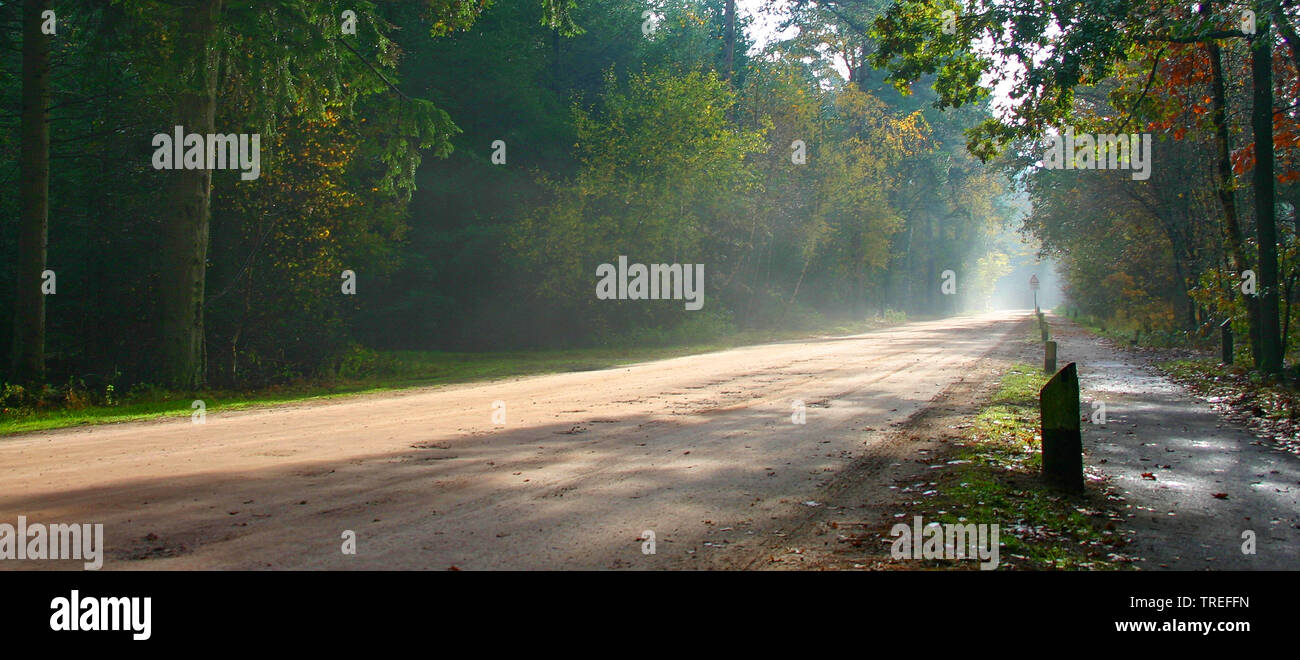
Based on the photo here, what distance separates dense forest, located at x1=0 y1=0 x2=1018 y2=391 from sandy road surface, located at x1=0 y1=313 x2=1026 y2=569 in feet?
23.4

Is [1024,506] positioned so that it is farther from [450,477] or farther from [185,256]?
[185,256]

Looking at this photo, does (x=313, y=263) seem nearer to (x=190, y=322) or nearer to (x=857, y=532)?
(x=190, y=322)

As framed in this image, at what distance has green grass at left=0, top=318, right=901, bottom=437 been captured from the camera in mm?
14883

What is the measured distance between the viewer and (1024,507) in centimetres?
Result: 784

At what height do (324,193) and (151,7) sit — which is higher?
(151,7)

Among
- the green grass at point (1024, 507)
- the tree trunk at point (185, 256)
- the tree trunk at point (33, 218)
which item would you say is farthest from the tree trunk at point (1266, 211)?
the tree trunk at point (33, 218)

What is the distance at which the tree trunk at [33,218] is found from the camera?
1738cm

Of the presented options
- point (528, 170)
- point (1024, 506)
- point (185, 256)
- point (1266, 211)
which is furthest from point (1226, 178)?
point (528, 170)

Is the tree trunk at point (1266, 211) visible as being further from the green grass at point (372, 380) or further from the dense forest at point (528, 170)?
the green grass at point (372, 380)

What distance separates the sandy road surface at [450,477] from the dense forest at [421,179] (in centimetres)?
714

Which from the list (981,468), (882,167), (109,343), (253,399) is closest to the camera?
(981,468)
